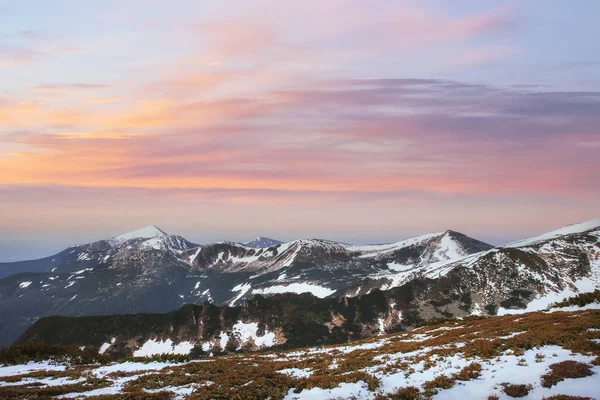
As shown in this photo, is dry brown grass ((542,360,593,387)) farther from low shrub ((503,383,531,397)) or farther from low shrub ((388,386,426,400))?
low shrub ((388,386,426,400))

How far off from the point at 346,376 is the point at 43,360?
3486 cm

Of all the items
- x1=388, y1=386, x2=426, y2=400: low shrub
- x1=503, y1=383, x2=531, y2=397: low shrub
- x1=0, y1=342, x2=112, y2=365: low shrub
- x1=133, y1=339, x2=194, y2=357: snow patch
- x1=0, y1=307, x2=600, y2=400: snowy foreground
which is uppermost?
x1=503, y1=383, x2=531, y2=397: low shrub

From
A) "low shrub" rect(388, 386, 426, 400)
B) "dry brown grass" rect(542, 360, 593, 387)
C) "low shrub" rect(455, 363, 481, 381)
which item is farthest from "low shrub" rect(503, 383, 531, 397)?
"low shrub" rect(388, 386, 426, 400)

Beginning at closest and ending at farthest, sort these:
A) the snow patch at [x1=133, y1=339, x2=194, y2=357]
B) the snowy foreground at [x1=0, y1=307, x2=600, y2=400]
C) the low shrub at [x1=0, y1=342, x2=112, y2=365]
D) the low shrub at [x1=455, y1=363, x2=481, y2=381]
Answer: the snowy foreground at [x1=0, y1=307, x2=600, y2=400] < the low shrub at [x1=455, y1=363, x2=481, y2=381] < the low shrub at [x1=0, y1=342, x2=112, y2=365] < the snow patch at [x1=133, y1=339, x2=194, y2=357]

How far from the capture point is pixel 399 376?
2147 centimetres

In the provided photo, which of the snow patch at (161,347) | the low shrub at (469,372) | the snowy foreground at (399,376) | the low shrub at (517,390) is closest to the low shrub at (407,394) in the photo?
the snowy foreground at (399,376)

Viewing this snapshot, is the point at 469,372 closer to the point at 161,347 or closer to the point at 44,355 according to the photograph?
the point at 44,355

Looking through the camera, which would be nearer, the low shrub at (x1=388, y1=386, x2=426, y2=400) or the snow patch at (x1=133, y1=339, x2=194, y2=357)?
the low shrub at (x1=388, y1=386, x2=426, y2=400)

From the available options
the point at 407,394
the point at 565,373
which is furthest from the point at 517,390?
the point at 407,394

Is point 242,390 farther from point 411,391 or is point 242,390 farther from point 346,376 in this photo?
point 411,391

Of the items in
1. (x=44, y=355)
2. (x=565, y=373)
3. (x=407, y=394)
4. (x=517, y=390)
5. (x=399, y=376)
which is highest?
(x=565, y=373)

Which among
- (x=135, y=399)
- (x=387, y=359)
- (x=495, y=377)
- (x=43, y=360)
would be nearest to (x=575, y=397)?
(x=495, y=377)

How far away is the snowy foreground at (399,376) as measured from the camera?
1766 cm

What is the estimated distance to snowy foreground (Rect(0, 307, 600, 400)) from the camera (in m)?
17.7
